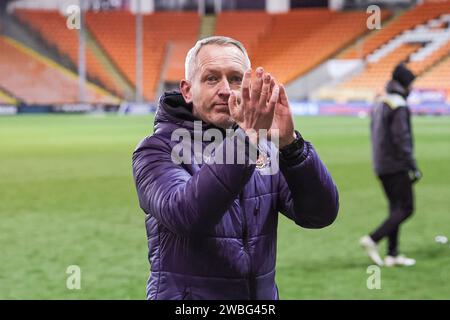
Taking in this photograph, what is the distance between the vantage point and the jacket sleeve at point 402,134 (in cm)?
745

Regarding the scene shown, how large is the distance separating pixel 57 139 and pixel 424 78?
27425 millimetres

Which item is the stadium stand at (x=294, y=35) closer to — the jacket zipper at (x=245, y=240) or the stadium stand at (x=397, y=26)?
the stadium stand at (x=397, y=26)

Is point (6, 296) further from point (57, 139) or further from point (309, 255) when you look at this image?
point (57, 139)

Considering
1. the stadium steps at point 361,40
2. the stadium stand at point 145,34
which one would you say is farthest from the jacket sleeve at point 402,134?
the stadium stand at point 145,34

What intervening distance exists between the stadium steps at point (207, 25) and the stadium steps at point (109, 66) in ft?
22.2

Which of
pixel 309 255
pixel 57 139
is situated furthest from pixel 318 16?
pixel 309 255

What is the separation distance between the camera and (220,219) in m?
2.53

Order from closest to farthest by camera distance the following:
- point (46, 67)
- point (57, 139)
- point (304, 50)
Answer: point (57, 139) → point (46, 67) → point (304, 50)

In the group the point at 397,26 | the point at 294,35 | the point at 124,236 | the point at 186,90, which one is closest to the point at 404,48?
the point at 397,26

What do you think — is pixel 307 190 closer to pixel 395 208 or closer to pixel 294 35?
pixel 395 208

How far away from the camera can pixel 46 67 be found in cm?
4856

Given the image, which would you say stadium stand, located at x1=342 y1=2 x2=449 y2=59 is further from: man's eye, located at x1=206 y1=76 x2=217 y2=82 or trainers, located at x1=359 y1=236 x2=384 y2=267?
man's eye, located at x1=206 y1=76 x2=217 y2=82

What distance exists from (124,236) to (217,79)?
265 inches

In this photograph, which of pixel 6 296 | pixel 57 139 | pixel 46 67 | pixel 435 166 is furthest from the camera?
pixel 46 67
